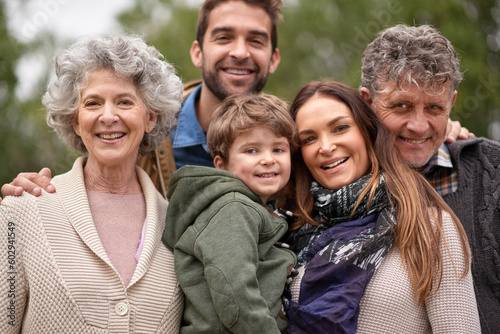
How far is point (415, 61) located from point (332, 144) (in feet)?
2.45

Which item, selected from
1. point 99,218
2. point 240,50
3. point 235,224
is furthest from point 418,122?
point 99,218

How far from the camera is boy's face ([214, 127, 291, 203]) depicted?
2.93m

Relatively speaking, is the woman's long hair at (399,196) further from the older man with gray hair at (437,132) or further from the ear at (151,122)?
the ear at (151,122)

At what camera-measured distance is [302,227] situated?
3.06m

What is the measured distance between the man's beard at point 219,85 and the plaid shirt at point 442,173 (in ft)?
5.12

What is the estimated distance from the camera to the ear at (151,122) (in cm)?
308

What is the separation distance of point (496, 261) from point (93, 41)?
262 cm

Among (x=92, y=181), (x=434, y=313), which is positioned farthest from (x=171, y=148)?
(x=434, y=313)

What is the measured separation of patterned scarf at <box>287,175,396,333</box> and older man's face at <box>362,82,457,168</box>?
551mm

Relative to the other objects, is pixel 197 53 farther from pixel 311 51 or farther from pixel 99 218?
pixel 311 51

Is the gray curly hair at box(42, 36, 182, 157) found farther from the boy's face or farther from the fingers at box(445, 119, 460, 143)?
the fingers at box(445, 119, 460, 143)

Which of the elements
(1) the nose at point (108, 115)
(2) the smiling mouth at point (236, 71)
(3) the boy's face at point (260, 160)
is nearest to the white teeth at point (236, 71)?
(2) the smiling mouth at point (236, 71)

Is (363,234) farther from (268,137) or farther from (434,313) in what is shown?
(268,137)

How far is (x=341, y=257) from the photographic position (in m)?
2.70
